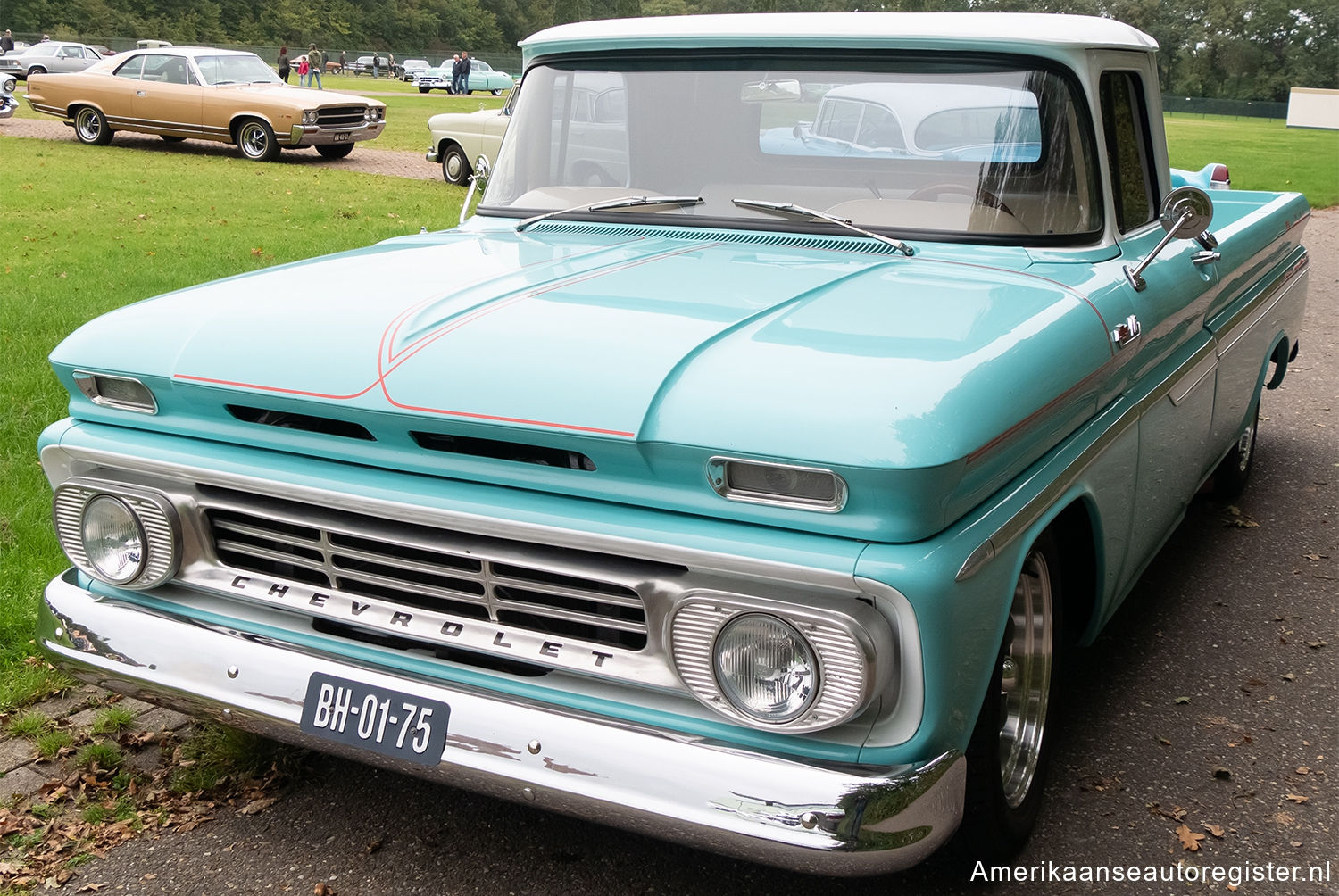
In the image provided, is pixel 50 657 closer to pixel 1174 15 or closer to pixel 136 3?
pixel 136 3

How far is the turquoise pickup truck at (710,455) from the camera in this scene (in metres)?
2.07

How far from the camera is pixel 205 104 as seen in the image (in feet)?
58.5

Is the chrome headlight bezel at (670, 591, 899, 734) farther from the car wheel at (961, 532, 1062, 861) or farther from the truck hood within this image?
the car wheel at (961, 532, 1062, 861)

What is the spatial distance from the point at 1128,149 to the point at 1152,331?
2.38ft

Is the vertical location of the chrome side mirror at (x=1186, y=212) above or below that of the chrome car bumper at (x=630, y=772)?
above

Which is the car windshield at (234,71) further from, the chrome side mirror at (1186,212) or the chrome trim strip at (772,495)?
the chrome trim strip at (772,495)

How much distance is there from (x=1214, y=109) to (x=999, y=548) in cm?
7594

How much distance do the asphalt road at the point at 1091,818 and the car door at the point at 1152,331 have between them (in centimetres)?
44

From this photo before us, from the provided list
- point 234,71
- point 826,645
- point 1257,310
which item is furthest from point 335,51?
point 826,645

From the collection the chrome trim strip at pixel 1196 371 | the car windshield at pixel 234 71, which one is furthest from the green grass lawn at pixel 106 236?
the chrome trim strip at pixel 1196 371

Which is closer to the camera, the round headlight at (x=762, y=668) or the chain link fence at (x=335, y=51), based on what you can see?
the round headlight at (x=762, y=668)

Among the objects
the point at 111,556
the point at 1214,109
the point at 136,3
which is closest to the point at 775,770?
the point at 111,556

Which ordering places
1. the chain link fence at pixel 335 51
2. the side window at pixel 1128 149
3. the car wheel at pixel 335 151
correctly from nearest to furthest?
the side window at pixel 1128 149
the car wheel at pixel 335 151
the chain link fence at pixel 335 51

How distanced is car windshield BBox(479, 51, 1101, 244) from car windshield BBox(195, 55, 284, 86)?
16.3 metres
